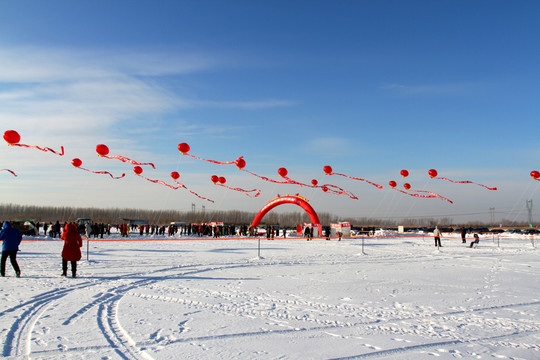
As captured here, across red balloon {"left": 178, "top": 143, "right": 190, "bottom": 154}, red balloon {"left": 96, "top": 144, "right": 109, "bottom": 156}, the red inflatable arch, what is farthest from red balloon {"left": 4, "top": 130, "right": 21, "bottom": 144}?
the red inflatable arch

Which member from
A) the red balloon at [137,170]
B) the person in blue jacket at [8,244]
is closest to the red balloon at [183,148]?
the red balloon at [137,170]

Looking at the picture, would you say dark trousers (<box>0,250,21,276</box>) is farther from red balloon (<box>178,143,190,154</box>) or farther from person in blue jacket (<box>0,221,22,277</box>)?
red balloon (<box>178,143,190,154</box>)

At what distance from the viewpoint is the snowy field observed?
4262 millimetres

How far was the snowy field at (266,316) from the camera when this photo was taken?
426 centimetres

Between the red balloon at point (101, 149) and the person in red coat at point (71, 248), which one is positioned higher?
the red balloon at point (101, 149)

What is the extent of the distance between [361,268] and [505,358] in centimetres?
799

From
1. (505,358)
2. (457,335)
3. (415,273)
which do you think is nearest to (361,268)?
(415,273)

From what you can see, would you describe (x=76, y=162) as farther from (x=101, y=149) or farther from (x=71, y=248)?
(x=71, y=248)

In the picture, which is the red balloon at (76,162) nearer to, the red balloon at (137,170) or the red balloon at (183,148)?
the red balloon at (137,170)

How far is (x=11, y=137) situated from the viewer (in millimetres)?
13297

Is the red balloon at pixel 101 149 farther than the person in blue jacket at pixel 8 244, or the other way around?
the red balloon at pixel 101 149

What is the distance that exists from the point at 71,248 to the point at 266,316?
18.8 feet

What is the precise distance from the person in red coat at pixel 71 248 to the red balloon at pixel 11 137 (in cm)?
577

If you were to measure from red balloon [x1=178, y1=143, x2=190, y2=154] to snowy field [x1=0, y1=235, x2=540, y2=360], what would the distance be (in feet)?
24.1
